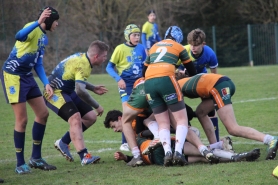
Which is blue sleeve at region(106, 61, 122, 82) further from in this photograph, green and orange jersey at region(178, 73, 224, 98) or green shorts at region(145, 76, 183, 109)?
green shorts at region(145, 76, 183, 109)

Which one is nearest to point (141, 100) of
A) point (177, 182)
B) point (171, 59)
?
point (171, 59)

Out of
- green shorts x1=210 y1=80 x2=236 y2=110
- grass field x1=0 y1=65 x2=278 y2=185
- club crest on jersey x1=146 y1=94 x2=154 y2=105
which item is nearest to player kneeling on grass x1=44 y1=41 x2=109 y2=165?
grass field x1=0 y1=65 x2=278 y2=185

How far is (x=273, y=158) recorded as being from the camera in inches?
287

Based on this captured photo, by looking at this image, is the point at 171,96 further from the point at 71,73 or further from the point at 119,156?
the point at 71,73

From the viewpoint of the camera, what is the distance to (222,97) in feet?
24.6

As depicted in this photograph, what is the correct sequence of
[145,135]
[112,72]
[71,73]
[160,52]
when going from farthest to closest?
[112,72]
[71,73]
[145,135]
[160,52]

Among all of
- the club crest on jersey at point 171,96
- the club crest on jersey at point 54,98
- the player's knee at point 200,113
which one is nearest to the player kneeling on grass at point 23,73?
Result: the club crest on jersey at point 54,98

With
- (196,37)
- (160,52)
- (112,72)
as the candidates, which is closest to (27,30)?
(160,52)

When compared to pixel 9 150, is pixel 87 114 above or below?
above

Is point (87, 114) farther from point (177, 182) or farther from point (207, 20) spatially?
point (207, 20)

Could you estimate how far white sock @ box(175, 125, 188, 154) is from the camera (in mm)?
7224

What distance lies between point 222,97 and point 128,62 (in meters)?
3.44

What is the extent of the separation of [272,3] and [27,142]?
27.1 m

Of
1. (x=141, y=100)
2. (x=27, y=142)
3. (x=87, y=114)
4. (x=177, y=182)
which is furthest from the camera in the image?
(x=27, y=142)
